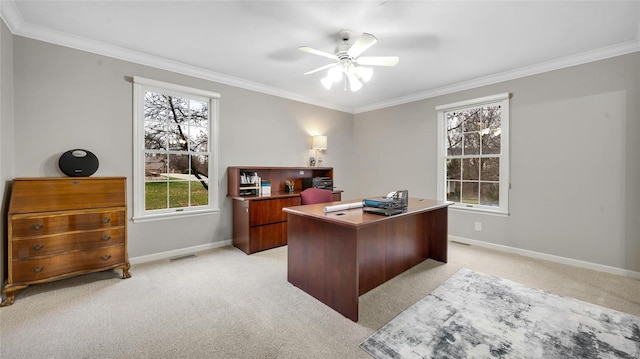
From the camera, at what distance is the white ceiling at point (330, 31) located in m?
2.23

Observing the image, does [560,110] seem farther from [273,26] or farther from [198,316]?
[198,316]

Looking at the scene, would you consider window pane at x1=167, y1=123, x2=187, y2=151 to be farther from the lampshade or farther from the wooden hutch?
the lampshade

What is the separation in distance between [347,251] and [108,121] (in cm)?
311

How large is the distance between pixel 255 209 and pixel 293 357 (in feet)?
7.42

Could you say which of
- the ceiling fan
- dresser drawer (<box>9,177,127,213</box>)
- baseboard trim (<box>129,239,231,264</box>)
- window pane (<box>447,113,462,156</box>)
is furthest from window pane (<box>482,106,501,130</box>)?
dresser drawer (<box>9,177,127,213</box>)

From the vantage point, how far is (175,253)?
350 centimetres

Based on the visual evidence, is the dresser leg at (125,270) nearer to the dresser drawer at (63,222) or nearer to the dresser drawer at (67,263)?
the dresser drawer at (67,263)

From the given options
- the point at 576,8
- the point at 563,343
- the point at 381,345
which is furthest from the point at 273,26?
the point at 563,343

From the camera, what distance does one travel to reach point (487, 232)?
12.9 feet

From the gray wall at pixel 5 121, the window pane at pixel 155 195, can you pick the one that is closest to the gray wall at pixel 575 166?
the window pane at pixel 155 195

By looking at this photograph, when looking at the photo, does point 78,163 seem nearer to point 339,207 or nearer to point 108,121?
point 108,121

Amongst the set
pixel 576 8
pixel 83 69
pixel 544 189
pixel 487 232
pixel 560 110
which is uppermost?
pixel 576 8

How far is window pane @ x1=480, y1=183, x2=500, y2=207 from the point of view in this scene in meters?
3.88

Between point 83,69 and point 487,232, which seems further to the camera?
point 487,232
